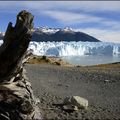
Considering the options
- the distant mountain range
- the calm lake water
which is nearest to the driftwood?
the calm lake water

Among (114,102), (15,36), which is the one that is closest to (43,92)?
(114,102)

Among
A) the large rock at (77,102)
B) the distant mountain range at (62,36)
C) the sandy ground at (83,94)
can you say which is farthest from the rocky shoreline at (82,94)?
the distant mountain range at (62,36)

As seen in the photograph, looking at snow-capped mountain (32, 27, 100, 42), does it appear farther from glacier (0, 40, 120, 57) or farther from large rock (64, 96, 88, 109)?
large rock (64, 96, 88, 109)

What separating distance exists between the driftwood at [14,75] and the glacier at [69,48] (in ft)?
163

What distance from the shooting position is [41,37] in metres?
136

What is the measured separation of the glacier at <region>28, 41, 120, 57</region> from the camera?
60688 millimetres

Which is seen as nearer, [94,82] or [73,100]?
[73,100]

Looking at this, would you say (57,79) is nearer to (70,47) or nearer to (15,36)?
(15,36)

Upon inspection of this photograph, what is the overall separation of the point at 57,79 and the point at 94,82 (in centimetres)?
182

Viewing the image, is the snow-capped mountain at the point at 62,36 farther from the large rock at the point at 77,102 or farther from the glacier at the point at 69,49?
the large rock at the point at 77,102

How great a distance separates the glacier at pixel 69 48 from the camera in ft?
199

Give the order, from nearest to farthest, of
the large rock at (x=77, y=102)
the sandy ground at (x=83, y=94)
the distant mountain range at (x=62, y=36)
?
the sandy ground at (x=83, y=94), the large rock at (x=77, y=102), the distant mountain range at (x=62, y=36)

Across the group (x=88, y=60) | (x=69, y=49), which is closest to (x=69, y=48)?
(x=69, y=49)

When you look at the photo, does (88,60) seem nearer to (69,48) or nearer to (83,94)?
(69,48)
